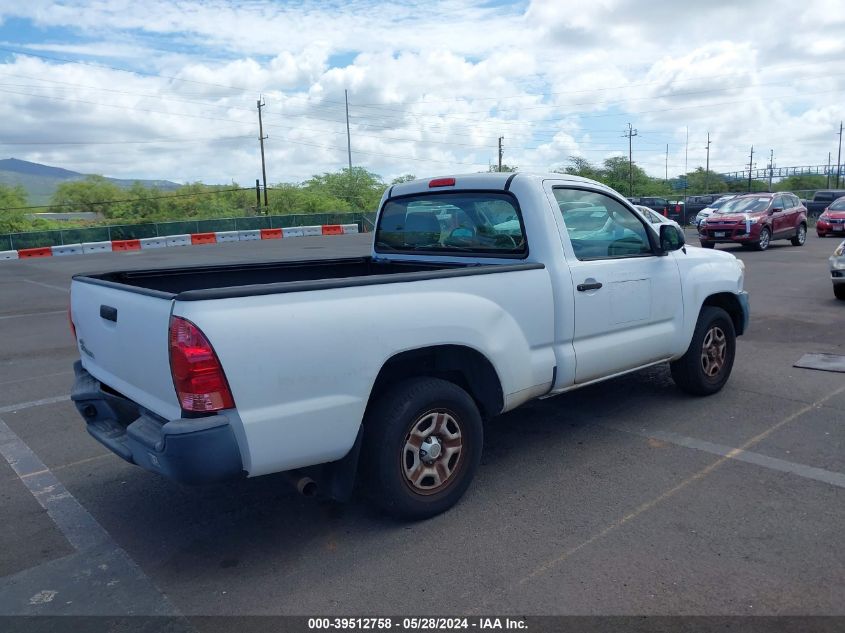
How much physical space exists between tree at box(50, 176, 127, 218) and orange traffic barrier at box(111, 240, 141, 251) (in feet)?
200

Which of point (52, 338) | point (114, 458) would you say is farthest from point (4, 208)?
point (114, 458)

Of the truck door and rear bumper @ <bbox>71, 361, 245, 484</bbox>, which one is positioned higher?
the truck door

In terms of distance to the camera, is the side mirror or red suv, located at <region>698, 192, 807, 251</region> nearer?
the side mirror

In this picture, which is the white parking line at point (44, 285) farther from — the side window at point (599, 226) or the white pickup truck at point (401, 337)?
the side window at point (599, 226)

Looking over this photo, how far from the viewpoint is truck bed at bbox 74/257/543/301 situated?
3520mm

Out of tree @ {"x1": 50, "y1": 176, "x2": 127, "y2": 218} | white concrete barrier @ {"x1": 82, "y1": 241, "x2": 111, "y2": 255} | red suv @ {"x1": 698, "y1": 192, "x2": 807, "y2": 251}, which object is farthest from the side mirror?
tree @ {"x1": 50, "y1": 176, "x2": 127, "y2": 218}

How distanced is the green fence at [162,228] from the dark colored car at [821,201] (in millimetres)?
24220

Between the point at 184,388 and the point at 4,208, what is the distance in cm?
8184

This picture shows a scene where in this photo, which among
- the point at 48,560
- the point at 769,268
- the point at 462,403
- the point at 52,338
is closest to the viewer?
the point at 48,560

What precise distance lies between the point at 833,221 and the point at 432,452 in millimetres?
25165

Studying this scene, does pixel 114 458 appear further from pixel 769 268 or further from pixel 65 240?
pixel 65 240

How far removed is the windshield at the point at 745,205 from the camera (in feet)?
69.3

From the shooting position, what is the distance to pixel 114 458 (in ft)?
16.3

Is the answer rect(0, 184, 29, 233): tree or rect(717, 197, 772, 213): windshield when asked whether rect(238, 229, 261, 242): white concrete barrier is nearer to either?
rect(717, 197, 772, 213): windshield
